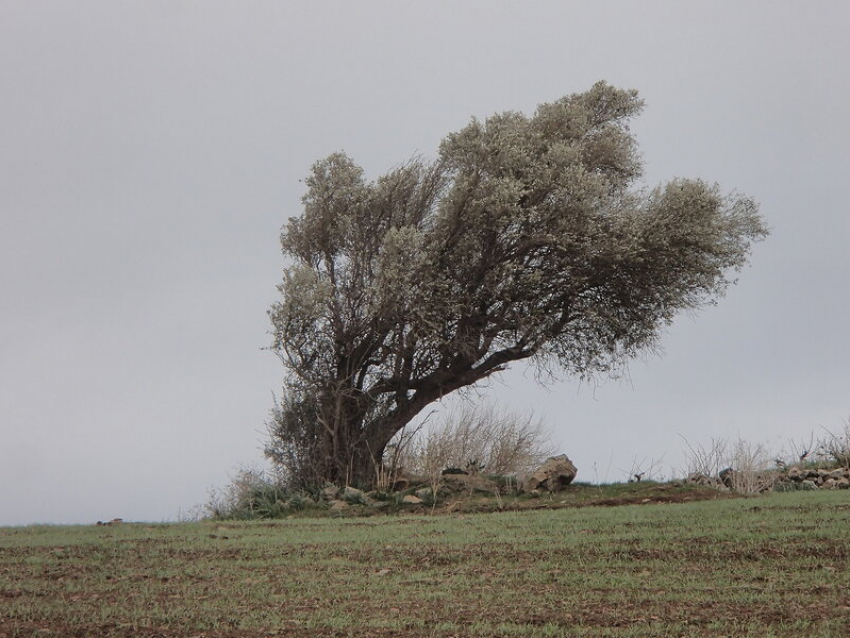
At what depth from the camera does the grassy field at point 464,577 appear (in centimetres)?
896

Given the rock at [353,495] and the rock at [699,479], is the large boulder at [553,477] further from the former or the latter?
the rock at [353,495]

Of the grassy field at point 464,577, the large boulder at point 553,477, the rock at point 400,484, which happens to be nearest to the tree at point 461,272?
the rock at point 400,484

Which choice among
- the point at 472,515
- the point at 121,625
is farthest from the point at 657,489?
the point at 121,625

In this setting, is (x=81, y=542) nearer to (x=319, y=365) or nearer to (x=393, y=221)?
(x=319, y=365)

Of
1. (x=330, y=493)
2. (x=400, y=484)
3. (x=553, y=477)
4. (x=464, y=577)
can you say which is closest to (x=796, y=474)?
(x=553, y=477)

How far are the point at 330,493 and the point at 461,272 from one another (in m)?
5.93

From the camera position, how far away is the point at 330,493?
2075 centimetres

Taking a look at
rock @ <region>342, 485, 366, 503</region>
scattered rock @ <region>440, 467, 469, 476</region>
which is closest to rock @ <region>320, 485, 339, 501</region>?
rock @ <region>342, 485, 366, 503</region>

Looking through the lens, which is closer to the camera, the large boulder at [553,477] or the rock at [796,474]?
the large boulder at [553,477]

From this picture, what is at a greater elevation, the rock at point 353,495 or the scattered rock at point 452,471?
the scattered rock at point 452,471

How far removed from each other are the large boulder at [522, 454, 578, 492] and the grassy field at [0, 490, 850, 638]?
3861 millimetres

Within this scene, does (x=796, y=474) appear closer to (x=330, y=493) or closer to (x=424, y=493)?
(x=424, y=493)

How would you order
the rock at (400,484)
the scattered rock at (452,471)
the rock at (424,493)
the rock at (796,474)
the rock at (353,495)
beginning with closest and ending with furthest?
the rock at (424,493), the rock at (353,495), the rock at (796,474), the rock at (400,484), the scattered rock at (452,471)

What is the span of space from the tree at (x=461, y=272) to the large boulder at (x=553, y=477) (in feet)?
10.8
